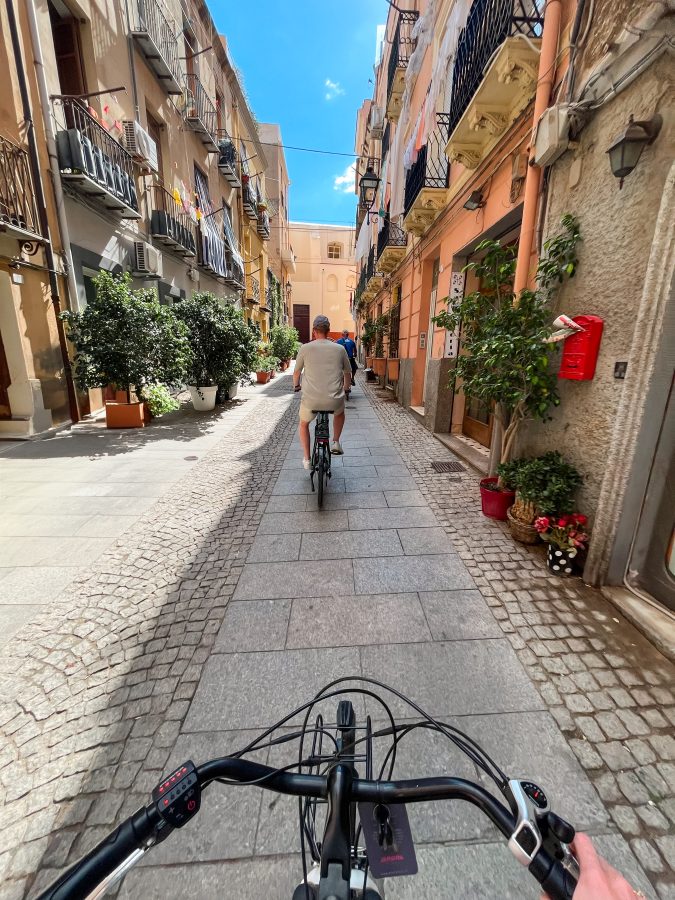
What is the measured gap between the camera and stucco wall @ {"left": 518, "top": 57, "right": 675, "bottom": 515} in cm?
227

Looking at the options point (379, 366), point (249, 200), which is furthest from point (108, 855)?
point (249, 200)

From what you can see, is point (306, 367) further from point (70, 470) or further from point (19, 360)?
point (19, 360)

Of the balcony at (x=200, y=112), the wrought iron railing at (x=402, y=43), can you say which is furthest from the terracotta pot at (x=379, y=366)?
the balcony at (x=200, y=112)

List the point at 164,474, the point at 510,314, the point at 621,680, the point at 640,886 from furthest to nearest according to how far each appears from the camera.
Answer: the point at 164,474, the point at 510,314, the point at 621,680, the point at 640,886

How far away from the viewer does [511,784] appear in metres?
0.67

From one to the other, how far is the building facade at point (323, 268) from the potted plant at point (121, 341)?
33985 millimetres

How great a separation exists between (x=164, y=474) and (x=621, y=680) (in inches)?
188

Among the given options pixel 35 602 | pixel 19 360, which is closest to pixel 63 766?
pixel 35 602

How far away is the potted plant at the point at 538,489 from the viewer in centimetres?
289

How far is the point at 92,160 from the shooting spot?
6516 mm

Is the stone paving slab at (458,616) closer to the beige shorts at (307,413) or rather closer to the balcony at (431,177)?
the beige shorts at (307,413)

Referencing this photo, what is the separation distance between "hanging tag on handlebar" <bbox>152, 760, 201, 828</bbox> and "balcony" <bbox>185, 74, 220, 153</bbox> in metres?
15.3

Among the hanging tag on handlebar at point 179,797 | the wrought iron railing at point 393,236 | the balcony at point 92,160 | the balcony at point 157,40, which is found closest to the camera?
the hanging tag on handlebar at point 179,797

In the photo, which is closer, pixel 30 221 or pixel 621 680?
pixel 621 680
